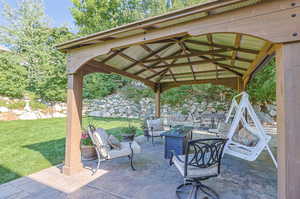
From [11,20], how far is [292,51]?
1561 cm

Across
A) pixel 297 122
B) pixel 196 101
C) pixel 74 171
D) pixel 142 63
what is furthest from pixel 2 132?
pixel 196 101

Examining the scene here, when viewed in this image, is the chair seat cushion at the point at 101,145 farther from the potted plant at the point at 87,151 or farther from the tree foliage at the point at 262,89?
the tree foliage at the point at 262,89

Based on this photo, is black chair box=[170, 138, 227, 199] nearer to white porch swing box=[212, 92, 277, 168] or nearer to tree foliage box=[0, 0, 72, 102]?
white porch swing box=[212, 92, 277, 168]

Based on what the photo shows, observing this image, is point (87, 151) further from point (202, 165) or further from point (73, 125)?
point (202, 165)

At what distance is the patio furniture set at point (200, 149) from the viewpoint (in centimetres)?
207

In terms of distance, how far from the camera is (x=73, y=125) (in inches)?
117

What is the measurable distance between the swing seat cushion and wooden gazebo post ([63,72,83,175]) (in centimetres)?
342

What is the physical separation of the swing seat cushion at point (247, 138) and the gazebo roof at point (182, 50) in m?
1.65

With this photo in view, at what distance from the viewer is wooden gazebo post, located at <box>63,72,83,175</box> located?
9.55 ft

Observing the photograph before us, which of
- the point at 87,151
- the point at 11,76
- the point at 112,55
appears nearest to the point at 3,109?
the point at 11,76

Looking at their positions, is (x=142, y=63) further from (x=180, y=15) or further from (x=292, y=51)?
(x=292, y=51)

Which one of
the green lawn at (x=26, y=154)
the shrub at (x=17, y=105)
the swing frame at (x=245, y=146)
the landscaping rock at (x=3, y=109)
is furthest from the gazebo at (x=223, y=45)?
the shrub at (x=17, y=105)

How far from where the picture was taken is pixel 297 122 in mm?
1456

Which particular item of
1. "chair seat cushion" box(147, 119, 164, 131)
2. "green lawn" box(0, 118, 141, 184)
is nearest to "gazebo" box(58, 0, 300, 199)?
"green lawn" box(0, 118, 141, 184)
